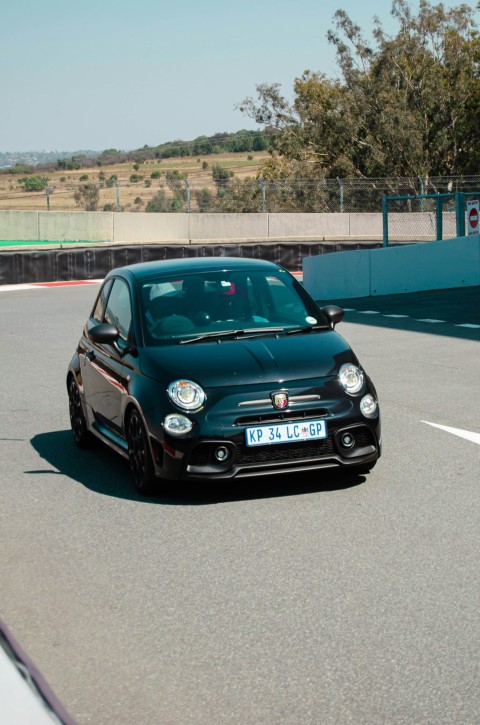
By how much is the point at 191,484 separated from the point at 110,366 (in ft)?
3.33

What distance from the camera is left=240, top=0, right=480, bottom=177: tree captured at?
5656 cm

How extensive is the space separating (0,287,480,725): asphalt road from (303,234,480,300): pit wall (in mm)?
14705

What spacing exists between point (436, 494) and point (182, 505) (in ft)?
4.93

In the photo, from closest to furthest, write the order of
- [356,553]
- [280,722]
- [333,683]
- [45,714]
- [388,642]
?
[45,714]
[280,722]
[333,683]
[388,642]
[356,553]

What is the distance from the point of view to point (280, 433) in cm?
712

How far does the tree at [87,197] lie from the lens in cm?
5003

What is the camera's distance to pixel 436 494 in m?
7.21

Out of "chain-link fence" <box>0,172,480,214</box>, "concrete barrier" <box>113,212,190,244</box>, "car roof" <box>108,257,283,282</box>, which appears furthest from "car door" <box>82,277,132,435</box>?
"concrete barrier" <box>113,212,190,244</box>

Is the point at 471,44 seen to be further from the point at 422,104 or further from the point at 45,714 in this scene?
the point at 45,714

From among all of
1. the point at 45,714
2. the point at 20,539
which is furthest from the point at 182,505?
the point at 45,714

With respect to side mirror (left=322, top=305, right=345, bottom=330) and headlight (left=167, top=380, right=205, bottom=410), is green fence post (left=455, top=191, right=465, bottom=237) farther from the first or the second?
headlight (left=167, top=380, right=205, bottom=410)

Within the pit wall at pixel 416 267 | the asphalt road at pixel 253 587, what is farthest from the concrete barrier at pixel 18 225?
the asphalt road at pixel 253 587


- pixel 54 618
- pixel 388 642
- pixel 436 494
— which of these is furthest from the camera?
pixel 436 494

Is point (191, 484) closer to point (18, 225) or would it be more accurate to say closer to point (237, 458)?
point (237, 458)
